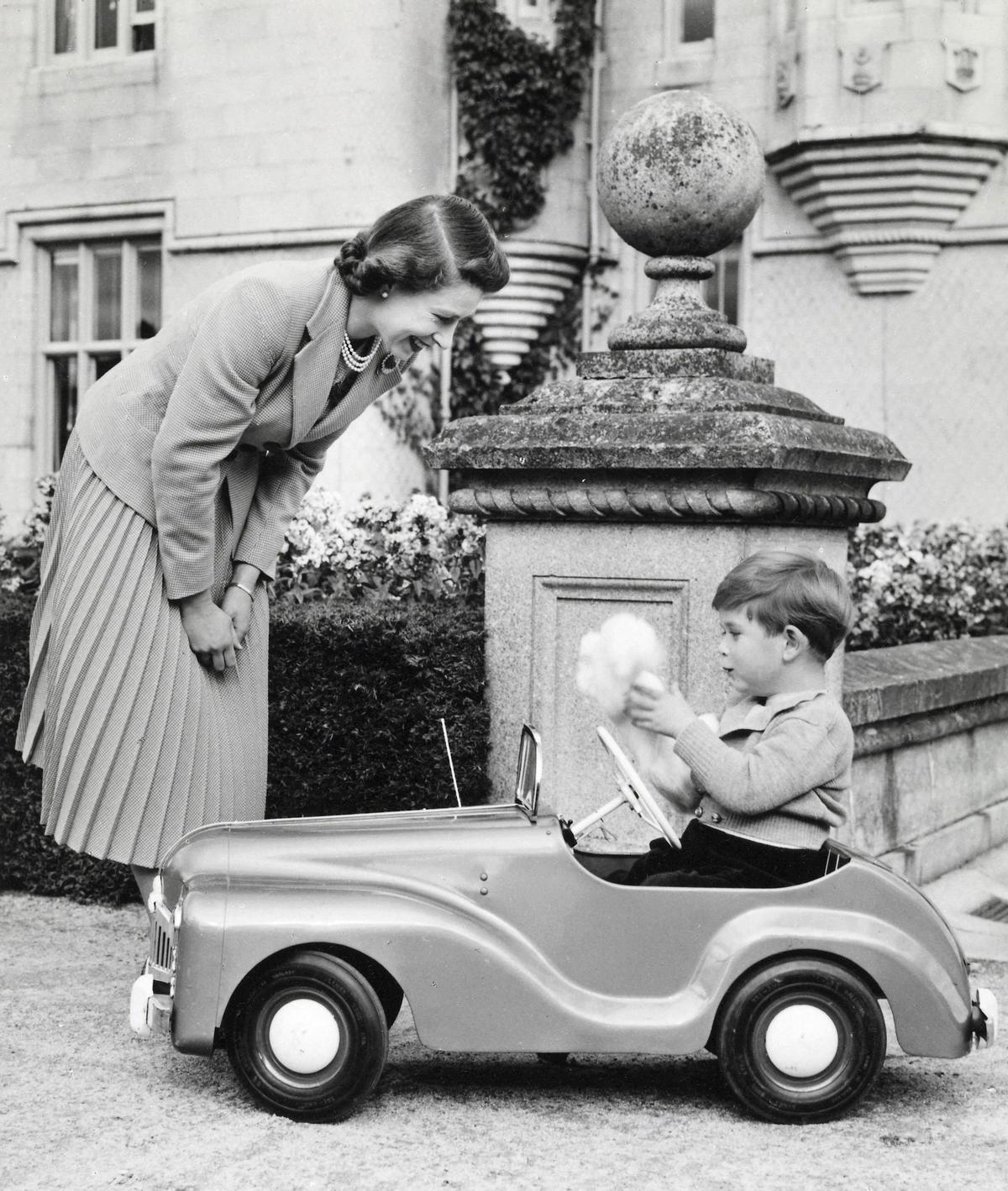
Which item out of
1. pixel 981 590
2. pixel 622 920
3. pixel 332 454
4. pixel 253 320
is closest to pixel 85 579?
pixel 253 320

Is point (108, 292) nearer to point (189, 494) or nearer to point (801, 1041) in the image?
point (189, 494)

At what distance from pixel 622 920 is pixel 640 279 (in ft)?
31.2

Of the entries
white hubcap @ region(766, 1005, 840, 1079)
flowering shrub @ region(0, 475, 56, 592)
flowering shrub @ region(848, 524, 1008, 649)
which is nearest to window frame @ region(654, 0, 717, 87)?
flowering shrub @ region(848, 524, 1008, 649)

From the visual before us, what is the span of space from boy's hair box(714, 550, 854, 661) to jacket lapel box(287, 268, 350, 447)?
2.94ft

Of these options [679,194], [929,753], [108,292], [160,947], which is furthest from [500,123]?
[160,947]

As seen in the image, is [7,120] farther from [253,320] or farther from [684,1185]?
[684,1185]

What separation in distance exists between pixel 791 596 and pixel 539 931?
812 millimetres

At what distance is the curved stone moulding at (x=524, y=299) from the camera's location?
11.8 m

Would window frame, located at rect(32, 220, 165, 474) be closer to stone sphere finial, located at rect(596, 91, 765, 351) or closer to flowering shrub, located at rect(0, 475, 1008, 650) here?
flowering shrub, located at rect(0, 475, 1008, 650)

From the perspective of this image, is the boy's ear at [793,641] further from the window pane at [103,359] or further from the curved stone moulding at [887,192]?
the window pane at [103,359]

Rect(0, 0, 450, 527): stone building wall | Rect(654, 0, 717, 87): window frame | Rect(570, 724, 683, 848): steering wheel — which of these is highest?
Rect(654, 0, 717, 87): window frame

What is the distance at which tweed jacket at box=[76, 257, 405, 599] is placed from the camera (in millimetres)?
3154

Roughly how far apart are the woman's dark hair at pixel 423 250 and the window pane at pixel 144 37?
9900 mm

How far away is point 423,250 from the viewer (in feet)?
10.4
